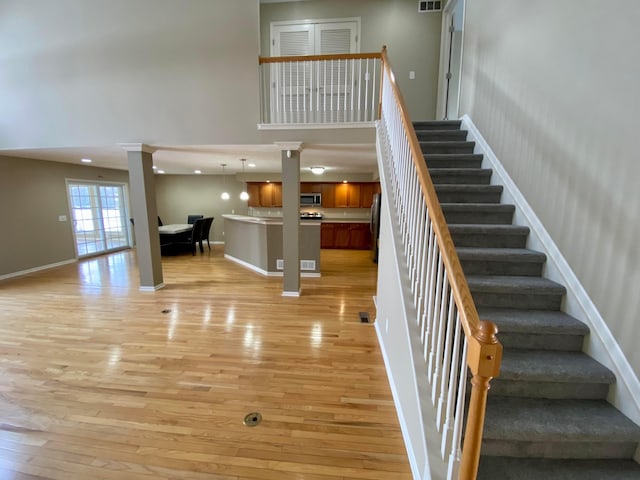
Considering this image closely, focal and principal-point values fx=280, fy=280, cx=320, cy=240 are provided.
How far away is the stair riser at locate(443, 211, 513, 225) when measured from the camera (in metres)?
2.56

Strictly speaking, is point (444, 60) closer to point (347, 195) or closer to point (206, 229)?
point (347, 195)

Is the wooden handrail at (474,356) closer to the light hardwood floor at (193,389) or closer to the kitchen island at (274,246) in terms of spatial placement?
the light hardwood floor at (193,389)

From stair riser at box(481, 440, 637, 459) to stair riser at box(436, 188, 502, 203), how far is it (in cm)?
194

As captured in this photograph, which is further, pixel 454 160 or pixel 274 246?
pixel 274 246

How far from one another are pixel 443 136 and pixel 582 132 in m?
1.80

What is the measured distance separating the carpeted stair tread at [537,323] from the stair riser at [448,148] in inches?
82.5

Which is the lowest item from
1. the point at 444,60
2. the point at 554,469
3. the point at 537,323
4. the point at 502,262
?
the point at 554,469

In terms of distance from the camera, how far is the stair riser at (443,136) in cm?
351

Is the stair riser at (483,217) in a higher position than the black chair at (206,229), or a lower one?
higher

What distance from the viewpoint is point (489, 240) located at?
2.38 metres

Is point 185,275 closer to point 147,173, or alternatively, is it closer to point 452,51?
point 147,173

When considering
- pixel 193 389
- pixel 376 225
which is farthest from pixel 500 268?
pixel 376 225

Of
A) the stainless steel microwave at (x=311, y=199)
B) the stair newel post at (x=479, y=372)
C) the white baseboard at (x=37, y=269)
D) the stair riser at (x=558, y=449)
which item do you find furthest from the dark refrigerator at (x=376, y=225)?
the white baseboard at (x=37, y=269)

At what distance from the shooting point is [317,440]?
1885 mm
